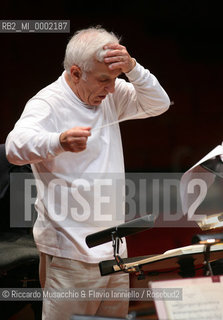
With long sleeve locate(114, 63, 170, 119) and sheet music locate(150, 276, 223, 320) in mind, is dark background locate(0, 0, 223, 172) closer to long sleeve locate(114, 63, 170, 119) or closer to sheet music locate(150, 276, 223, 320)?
long sleeve locate(114, 63, 170, 119)

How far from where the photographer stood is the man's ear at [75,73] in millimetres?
1702

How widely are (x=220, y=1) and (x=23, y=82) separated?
64.0 inches

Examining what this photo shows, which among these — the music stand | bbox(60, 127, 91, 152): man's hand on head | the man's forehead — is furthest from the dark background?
the music stand

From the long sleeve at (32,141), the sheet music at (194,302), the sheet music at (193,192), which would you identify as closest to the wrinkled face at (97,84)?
the long sleeve at (32,141)

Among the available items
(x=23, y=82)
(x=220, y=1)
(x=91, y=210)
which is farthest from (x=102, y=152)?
(x=220, y=1)

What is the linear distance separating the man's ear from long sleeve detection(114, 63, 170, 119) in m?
0.17

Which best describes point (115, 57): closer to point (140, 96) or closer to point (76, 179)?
point (140, 96)

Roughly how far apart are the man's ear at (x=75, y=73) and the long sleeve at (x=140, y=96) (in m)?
0.17

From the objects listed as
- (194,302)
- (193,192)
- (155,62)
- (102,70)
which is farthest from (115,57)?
(155,62)

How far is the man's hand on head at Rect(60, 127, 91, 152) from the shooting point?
1474 mm

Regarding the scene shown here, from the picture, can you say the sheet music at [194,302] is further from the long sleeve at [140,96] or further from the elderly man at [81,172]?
the long sleeve at [140,96]

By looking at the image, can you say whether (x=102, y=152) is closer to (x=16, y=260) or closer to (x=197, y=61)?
(x=16, y=260)

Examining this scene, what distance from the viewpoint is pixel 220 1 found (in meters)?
3.75

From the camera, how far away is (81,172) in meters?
1.73
